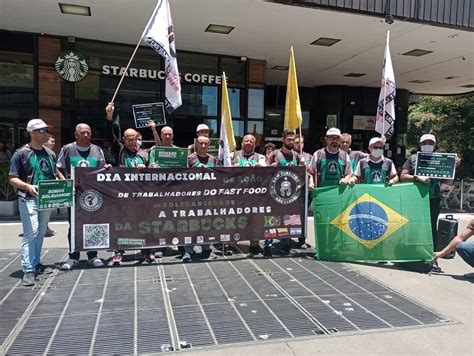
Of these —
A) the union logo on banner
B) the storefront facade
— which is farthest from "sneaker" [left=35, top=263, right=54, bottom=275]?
the storefront facade

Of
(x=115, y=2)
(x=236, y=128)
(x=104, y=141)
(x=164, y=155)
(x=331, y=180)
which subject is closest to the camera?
(x=164, y=155)

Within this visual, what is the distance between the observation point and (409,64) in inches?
519

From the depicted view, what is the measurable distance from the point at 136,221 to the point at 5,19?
690 centimetres

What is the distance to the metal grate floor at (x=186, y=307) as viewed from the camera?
3.60 meters

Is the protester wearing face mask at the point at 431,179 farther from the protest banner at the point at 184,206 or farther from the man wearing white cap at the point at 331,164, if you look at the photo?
the protest banner at the point at 184,206

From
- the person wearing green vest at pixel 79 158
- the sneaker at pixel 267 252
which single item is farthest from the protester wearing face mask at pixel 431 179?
the person wearing green vest at pixel 79 158

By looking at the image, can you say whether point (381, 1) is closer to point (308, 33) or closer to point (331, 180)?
point (308, 33)

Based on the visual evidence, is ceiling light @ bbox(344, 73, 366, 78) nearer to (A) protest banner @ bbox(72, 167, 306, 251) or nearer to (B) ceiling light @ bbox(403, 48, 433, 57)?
(B) ceiling light @ bbox(403, 48, 433, 57)

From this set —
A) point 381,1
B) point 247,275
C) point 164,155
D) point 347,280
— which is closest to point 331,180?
point 347,280

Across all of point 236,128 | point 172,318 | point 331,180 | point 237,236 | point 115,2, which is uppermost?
point 115,2

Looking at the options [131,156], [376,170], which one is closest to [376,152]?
[376,170]

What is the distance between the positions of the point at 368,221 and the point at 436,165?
1.20 meters

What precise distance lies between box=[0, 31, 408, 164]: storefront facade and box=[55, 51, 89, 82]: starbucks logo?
0.08 feet

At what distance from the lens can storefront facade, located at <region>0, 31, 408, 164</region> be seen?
10.6 metres
